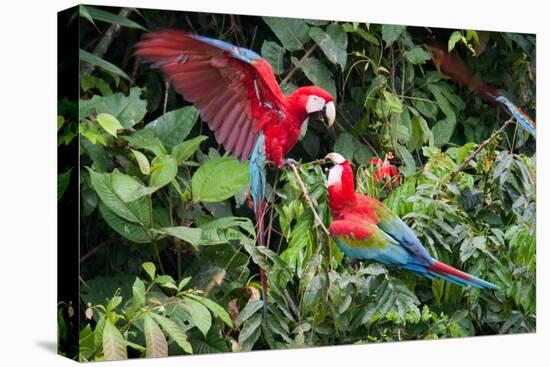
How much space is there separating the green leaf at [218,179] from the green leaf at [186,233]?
140 millimetres

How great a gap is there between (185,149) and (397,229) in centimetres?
122

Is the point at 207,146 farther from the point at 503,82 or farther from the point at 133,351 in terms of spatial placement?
the point at 503,82

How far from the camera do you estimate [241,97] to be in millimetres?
5000

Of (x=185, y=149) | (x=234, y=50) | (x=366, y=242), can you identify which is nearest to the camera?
(x=185, y=149)

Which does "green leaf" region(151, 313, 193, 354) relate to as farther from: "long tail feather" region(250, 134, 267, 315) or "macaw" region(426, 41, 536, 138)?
"macaw" region(426, 41, 536, 138)

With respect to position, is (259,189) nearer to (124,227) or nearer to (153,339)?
(124,227)

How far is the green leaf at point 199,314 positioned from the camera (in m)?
4.70

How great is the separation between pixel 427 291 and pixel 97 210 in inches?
71.4

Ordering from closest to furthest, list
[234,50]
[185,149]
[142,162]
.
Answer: [142,162], [185,149], [234,50]

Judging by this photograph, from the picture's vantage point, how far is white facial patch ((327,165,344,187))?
5.21 metres

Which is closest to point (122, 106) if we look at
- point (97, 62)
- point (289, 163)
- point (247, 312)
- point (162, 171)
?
point (97, 62)

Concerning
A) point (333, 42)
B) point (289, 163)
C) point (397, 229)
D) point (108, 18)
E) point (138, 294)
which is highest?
point (108, 18)

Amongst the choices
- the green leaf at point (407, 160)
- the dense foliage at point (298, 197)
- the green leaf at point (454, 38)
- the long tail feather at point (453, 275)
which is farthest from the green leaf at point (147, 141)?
the green leaf at point (454, 38)

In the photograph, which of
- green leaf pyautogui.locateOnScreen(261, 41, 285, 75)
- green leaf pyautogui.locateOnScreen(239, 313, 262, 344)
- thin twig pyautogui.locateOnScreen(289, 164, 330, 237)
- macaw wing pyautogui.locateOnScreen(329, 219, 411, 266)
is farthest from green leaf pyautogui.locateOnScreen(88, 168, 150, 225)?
macaw wing pyautogui.locateOnScreen(329, 219, 411, 266)
